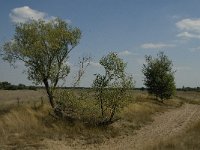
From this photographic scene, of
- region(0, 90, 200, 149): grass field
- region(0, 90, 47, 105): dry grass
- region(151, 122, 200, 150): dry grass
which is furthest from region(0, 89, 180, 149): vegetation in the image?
region(0, 90, 47, 105): dry grass

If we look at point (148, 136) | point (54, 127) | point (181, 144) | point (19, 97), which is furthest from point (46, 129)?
point (19, 97)

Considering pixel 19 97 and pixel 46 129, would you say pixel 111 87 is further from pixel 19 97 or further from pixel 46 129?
pixel 19 97

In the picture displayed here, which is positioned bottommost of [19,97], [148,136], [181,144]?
[148,136]

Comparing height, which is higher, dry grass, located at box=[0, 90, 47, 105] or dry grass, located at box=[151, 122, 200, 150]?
dry grass, located at box=[0, 90, 47, 105]

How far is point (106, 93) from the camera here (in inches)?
1330

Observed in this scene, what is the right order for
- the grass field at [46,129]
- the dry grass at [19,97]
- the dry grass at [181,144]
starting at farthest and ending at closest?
the dry grass at [19,97], the grass field at [46,129], the dry grass at [181,144]

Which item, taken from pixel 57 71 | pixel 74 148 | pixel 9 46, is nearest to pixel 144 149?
pixel 74 148

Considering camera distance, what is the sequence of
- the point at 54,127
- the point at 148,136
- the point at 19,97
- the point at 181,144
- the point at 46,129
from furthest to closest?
the point at 19,97 < the point at 148,136 < the point at 54,127 < the point at 46,129 < the point at 181,144

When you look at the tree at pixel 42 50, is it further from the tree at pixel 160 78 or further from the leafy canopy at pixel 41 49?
the tree at pixel 160 78

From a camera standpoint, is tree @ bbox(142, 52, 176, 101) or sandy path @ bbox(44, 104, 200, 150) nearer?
sandy path @ bbox(44, 104, 200, 150)

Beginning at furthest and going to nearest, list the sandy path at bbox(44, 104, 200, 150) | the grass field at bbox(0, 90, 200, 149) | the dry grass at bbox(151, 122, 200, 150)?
1. the sandy path at bbox(44, 104, 200, 150)
2. the grass field at bbox(0, 90, 200, 149)
3. the dry grass at bbox(151, 122, 200, 150)

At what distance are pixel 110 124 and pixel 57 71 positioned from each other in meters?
6.23

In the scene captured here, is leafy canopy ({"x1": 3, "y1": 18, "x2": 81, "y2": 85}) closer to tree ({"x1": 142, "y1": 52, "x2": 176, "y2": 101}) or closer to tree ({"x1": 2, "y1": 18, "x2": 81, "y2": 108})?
tree ({"x1": 2, "y1": 18, "x2": 81, "y2": 108})

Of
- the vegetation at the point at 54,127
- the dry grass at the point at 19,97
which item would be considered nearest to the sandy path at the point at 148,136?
the vegetation at the point at 54,127
